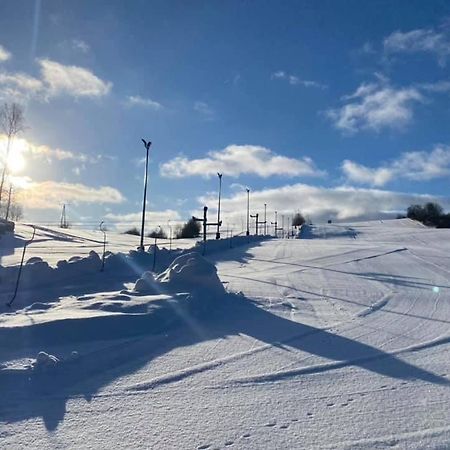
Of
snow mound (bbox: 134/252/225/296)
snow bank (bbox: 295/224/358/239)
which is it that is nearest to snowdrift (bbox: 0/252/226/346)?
snow mound (bbox: 134/252/225/296)

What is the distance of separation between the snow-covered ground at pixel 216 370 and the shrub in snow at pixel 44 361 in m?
0.02

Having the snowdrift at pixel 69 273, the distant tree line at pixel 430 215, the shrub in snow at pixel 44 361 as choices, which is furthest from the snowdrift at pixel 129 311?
the distant tree line at pixel 430 215

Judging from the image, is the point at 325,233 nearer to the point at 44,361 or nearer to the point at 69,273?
the point at 69,273

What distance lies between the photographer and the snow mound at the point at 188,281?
36.3 ft

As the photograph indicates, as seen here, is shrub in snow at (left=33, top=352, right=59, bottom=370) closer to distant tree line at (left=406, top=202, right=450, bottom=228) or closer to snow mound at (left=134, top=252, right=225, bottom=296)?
snow mound at (left=134, top=252, right=225, bottom=296)

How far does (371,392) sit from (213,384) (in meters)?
1.70

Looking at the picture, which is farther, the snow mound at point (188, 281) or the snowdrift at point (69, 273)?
the snowdrift at point (69, 273)

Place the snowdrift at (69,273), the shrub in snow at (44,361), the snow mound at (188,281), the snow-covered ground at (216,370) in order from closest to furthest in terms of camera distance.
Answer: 1. the snow-covered ground at (216,370)
2. the shrub in snow at (44,361)
3. the snow mound at (188,281)
4. the snowdrift at (69,273)

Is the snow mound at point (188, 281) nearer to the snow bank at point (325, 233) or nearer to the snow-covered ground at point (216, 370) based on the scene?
the snow-covered ground at point (216, 370)

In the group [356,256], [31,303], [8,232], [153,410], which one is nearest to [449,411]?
[153,410]

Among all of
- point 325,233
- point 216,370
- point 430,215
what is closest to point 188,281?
point 216,370

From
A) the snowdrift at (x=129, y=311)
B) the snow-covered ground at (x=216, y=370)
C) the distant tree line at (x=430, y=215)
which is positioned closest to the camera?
the snow-covered ground at (x=216, y=370)

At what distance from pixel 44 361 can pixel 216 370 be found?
202cm

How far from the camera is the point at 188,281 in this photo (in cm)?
1159
